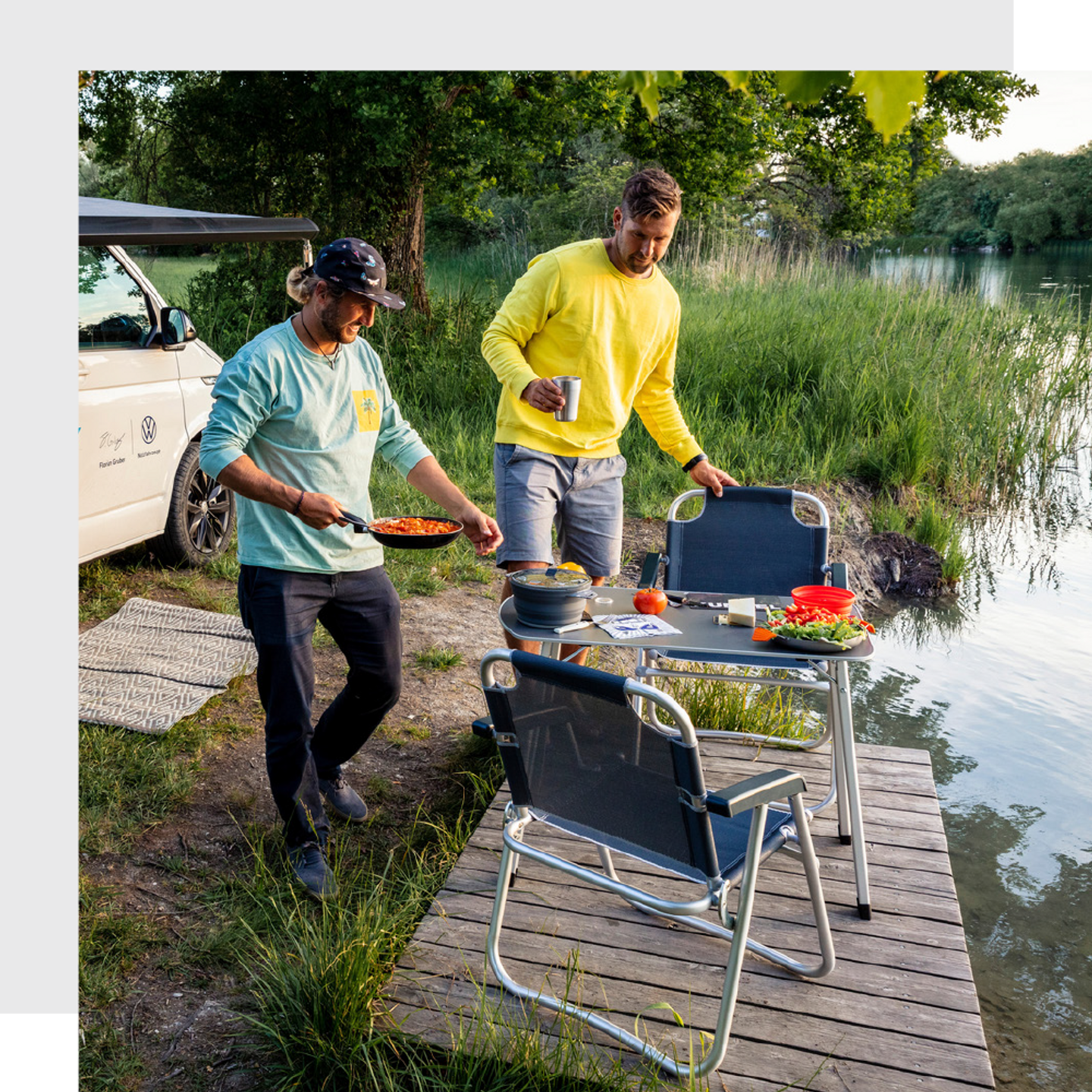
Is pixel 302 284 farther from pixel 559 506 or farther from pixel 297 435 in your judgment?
pixel 559 506

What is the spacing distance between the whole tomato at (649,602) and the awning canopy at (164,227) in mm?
2571

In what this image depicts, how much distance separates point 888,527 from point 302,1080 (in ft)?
20.6

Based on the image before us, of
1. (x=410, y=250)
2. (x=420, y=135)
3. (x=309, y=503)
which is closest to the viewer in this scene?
(x=309, y=503)

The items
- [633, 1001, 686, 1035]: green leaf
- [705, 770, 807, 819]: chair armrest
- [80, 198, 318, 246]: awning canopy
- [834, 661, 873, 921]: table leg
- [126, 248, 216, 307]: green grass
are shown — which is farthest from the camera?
[126, 248, 216, 307]: green grass

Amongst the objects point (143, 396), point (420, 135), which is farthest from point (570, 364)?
point (420, 135)

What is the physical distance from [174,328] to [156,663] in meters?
1.86

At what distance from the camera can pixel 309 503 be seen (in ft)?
9.20

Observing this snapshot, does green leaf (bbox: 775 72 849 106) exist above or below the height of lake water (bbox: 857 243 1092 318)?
below

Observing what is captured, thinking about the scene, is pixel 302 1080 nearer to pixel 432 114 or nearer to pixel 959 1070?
pixel 959 1070

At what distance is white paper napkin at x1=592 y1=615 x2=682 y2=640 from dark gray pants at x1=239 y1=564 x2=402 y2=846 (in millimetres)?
676

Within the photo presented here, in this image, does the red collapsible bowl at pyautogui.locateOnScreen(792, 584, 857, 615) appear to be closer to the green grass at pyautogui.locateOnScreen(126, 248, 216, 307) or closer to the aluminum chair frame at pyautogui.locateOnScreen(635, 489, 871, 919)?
the aluminum chair frame at pyautogui.locateOnScreen(635, 489, 871, 919)

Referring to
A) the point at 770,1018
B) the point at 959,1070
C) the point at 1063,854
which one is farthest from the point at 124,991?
the point at 1063,854

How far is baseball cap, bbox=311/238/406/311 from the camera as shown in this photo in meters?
2.80

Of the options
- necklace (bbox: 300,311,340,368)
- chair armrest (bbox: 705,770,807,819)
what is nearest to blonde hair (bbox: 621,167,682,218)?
necklace (bbox: 300,311,340,368)
